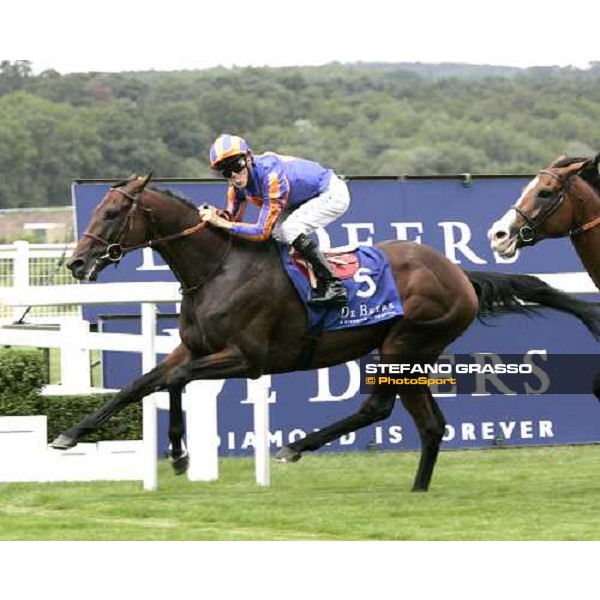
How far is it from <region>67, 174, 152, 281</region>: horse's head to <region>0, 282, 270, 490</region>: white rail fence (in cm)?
66

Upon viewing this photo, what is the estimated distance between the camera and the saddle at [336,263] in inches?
346

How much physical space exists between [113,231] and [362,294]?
4.50 feet

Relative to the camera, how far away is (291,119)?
49.2 meters

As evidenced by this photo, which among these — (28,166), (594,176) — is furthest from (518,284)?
(28,166)

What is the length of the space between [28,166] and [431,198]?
32.9m

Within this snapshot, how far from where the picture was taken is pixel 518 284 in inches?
383

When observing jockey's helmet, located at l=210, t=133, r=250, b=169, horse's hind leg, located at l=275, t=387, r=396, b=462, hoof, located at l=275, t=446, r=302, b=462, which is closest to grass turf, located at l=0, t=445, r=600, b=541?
hoof, located at l=275, t=446, r=302, b=462

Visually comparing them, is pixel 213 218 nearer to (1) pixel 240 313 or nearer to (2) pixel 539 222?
(1) pixel 240 313

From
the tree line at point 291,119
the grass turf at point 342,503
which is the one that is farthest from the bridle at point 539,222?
the tree line at point 291,119

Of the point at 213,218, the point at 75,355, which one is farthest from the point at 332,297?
the point at 75,355

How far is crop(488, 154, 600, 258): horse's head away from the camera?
8.73m

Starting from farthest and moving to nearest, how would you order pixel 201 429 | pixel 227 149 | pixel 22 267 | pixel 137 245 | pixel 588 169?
pixel 22 267 < pixel 201 429 < pixel 588 169 < pixel 137 245 < pixel 227 149
